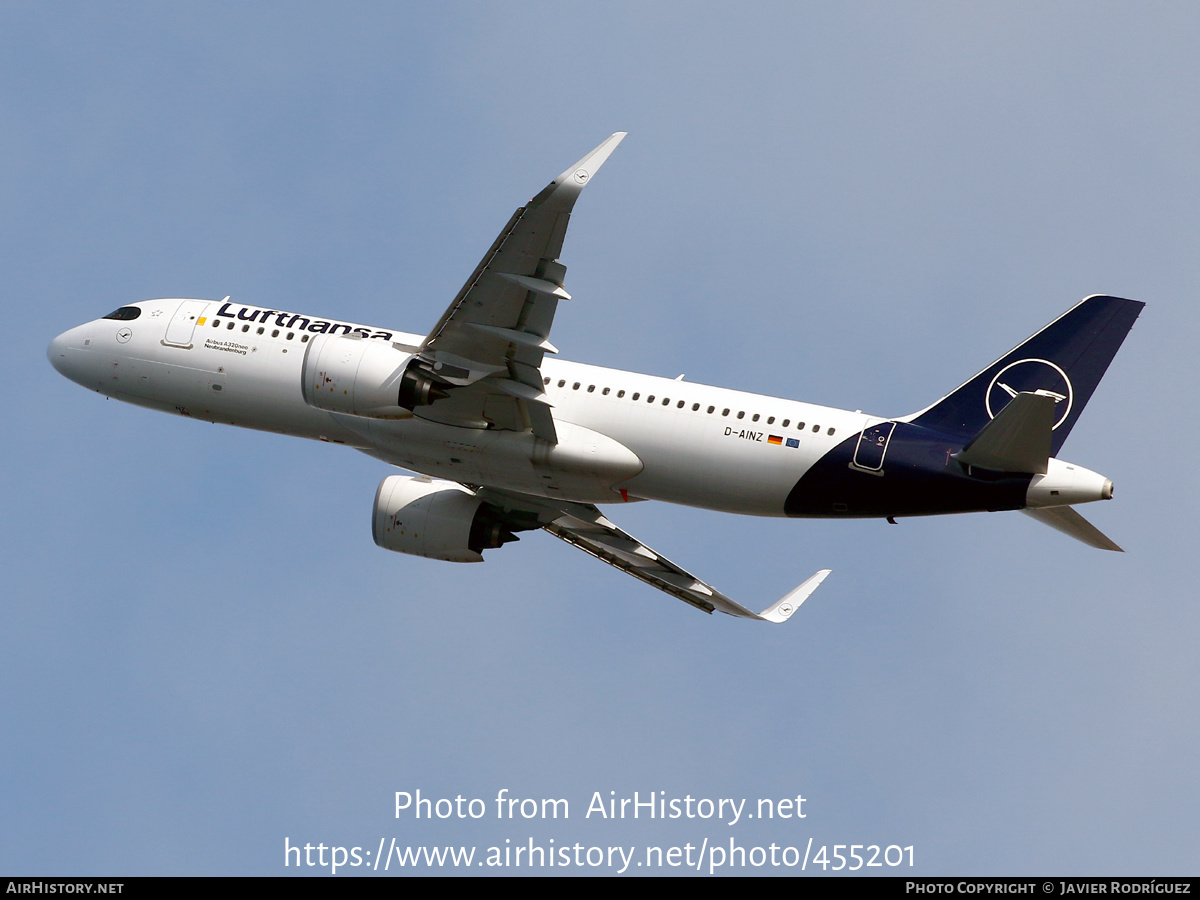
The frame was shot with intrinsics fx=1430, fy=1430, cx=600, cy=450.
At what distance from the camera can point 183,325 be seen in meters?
39.2

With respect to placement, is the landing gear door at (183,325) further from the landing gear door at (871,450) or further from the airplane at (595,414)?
the landing gear door at (871,450)

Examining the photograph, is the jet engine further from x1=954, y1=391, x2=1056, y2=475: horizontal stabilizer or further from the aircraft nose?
x1=954, y1=391, x2=1056, y2=475: horizontal stabilizer

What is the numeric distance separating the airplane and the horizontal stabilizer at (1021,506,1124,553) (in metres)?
0.04

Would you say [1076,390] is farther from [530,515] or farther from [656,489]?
[530,515]

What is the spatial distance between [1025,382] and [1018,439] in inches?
151

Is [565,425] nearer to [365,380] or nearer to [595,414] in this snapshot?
[595,414]

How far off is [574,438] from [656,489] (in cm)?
A: 243

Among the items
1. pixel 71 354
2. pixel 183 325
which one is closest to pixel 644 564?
pixel 183 325

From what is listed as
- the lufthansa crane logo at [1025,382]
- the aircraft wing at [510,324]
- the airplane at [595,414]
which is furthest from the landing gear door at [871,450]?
the aircraft wing at [510,324]

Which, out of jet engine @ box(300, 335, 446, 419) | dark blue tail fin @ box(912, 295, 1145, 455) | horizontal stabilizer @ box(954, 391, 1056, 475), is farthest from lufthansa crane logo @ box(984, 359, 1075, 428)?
jet engine @ box(300, 335, 446, 419)

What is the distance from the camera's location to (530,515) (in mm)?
40875

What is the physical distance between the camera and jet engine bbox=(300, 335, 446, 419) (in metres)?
34.1

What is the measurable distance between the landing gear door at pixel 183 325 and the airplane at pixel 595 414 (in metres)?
0.08
